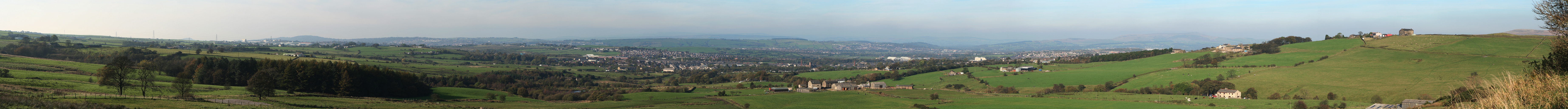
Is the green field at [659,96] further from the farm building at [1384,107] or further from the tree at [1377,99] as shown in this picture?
the tree at [1377,99]

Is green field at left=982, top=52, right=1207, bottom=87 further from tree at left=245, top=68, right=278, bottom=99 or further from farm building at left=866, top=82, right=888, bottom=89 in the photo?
tree at left=245, top=68, right=278, bottom=99

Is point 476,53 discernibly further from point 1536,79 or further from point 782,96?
point 1536,79

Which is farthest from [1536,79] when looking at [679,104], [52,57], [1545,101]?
[52,57]

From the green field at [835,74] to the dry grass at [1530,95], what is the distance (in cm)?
4944

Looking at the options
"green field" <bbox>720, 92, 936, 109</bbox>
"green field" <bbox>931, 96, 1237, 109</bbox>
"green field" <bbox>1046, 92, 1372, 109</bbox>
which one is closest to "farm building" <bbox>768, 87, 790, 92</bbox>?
"green field" <bbox>720, 92, 936, 109</bbox>

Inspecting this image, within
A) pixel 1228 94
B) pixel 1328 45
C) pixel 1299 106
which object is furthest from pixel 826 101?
pixel 1328 45

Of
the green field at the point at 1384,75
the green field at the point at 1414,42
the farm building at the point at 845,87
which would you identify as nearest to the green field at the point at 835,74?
the farm building at the point at 845,87

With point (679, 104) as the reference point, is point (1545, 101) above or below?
above

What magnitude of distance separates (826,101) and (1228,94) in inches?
757

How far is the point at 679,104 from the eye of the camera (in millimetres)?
31078

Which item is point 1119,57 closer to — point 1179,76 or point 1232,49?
point 1232,49

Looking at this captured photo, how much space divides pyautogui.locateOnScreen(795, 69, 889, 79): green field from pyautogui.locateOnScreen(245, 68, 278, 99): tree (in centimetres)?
4094

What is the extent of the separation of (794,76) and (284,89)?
136ft

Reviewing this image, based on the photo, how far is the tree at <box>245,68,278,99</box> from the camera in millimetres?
21703
